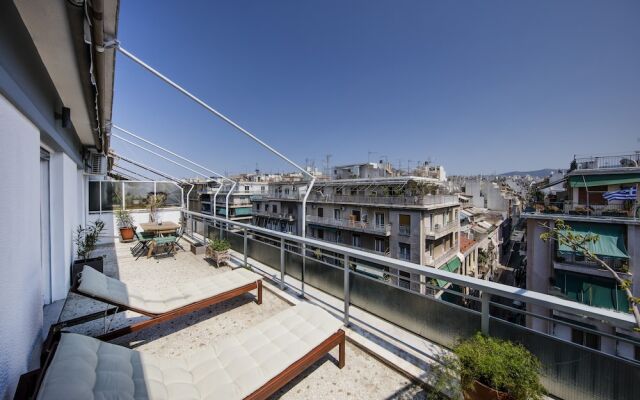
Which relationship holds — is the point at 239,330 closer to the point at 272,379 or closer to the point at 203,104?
the point at 272,379

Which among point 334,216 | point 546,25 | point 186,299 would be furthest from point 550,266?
point 186,299

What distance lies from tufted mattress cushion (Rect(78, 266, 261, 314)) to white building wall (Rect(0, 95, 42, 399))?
40cm

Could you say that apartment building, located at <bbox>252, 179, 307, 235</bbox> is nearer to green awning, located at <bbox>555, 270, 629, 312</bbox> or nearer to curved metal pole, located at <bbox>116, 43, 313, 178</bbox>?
curved metal pole, located at <bbox>116, 43, 313, 178</bbox>

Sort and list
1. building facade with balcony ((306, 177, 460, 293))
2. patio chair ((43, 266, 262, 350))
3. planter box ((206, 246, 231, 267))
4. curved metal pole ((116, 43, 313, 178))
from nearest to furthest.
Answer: patio chair ((43, 266, 262, 350)) < curved metal pole ((116, 43, 313, 178)) < planter box ((206, 246, 231, 267)) < building facade with balcony ((306, 177, 460, 293))

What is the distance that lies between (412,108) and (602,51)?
622 inches

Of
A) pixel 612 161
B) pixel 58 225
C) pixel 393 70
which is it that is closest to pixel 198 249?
pixel 58 225

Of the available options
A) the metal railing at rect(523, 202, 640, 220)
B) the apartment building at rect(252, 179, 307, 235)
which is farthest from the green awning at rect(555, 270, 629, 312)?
the apartment building at rect(252, 179, 307, 235)

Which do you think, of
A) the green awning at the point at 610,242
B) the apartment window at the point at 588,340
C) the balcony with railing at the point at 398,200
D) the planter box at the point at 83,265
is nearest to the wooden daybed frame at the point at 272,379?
the apartment window at the point at 588,340

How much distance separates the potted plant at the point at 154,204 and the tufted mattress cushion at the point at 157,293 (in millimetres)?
7830

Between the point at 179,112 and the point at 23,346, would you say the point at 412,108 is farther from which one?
the point at 23,346

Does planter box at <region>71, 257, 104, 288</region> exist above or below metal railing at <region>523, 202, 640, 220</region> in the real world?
below

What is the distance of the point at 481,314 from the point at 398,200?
63.4ft

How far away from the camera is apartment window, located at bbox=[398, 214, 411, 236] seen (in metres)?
20.2

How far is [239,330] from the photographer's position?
9.70 feet
